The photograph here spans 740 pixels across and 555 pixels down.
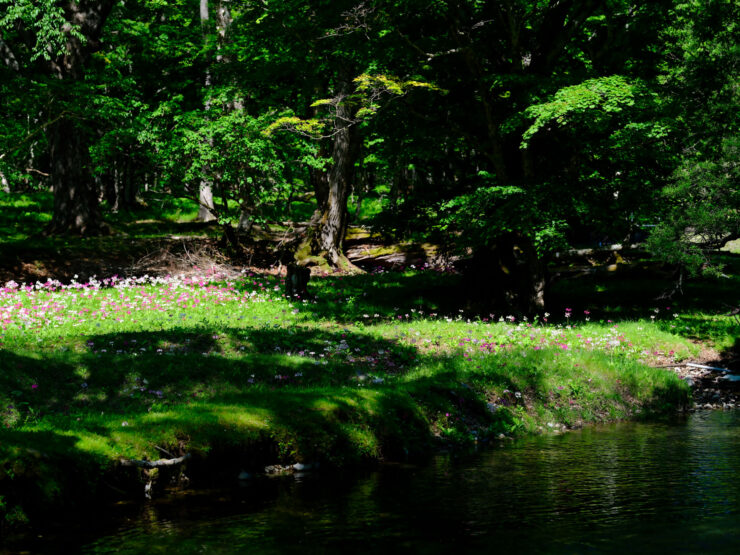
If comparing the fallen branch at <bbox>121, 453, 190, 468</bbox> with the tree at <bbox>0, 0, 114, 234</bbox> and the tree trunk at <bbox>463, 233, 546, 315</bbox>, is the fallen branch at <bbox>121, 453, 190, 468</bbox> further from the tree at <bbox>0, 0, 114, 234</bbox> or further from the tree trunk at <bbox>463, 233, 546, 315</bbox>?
the tree at <bbox>0, 0, 114, 234</bbox>

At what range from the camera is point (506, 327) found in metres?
14.9

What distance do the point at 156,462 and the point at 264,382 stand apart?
11.7 feet

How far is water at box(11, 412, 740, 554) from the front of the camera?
5.40 meters

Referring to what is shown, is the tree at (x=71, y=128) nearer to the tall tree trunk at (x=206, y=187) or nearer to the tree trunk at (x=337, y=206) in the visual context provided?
the tall tree trunk at (x=206, y=187)

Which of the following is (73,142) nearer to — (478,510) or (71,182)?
(71,182)

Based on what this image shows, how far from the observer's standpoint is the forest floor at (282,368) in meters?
7.27

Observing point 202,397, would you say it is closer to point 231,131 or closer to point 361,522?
point 361,522

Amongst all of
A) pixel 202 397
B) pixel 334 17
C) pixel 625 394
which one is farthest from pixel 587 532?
pixel 334 17

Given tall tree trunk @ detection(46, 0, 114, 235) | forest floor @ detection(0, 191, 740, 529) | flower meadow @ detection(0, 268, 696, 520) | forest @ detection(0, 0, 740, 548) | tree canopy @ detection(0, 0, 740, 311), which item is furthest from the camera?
tall tree trunk @ detection(46, 0, 114, 235)

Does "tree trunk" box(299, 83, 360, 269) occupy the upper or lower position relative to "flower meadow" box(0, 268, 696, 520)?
upper

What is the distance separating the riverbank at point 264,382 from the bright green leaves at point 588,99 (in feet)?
15.6

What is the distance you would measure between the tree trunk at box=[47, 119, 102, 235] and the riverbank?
763 cm

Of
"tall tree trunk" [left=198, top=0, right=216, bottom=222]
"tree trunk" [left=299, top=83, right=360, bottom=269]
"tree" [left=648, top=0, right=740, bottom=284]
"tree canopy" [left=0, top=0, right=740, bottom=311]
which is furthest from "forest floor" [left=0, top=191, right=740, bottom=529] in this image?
"tall tree trunk" [left=198, top=0, right=216, bottom=222]

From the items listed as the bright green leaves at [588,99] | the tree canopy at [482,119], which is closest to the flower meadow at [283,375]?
the tree canopy at [482,119]
